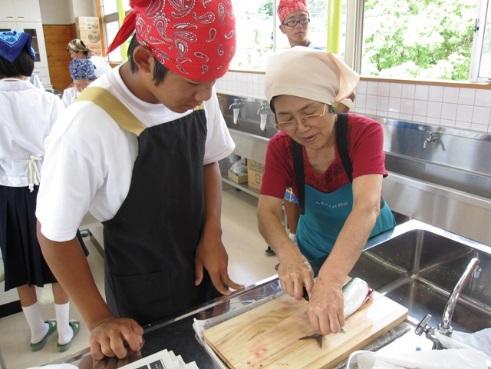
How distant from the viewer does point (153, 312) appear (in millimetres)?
1113

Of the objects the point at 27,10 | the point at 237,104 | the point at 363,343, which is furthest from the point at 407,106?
the point at 27,10

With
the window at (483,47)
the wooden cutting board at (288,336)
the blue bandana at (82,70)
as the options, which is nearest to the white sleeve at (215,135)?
the wooden cutting board at (288,336)

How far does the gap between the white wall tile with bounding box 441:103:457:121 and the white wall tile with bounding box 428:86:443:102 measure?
6cm

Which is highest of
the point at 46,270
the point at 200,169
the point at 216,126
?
the point at 216,126

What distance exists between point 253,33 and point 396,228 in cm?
384

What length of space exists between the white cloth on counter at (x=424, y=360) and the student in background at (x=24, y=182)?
6.62ft

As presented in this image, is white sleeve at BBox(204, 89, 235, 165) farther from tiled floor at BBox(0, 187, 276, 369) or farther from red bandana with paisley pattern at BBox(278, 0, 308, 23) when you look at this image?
red bandana with paisley pattern at BBox(278, 0, 308, 23)

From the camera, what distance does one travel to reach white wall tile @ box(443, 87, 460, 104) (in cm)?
241

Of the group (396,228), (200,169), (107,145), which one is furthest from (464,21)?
(107,145)

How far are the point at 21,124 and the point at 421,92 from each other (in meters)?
2.39

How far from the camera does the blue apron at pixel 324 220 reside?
1.24m

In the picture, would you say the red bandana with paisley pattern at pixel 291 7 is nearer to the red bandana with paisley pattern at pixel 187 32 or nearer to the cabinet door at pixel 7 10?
the red bandana with paisley pattern at pixel 187 32

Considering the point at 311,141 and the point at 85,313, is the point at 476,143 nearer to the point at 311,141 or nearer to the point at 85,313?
the point at 311,141

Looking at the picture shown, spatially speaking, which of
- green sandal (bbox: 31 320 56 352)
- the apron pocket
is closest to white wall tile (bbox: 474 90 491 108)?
the apron pocket
